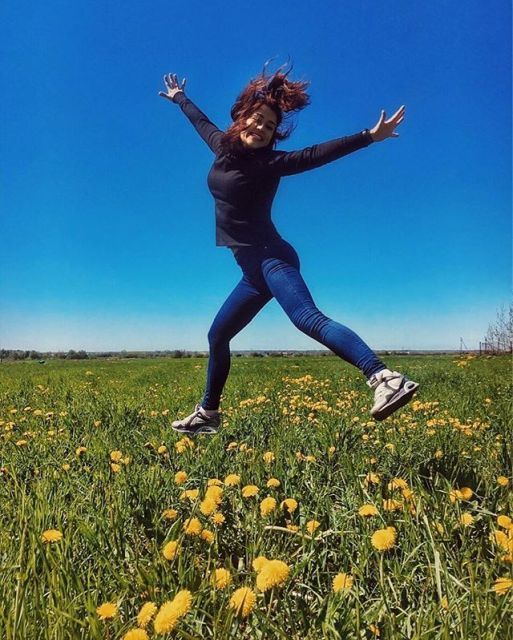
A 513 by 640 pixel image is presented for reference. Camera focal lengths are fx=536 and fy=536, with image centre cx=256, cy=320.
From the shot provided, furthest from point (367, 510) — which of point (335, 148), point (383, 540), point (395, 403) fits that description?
point (335, 148)

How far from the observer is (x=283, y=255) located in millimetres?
3455

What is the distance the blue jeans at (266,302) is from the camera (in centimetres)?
313

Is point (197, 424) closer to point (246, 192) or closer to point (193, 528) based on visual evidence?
point (246, 192)

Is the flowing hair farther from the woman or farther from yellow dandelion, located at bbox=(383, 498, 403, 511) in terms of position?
yellow dandelion, located at bbox=(383, 498, 403, 511)

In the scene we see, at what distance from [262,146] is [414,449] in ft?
7.26

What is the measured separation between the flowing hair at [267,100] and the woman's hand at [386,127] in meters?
0.70

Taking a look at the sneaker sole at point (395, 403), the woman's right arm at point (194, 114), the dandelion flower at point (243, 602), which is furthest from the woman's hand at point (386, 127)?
the dandelion flower at point (243, 602)

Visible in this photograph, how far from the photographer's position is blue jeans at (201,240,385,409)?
313 cm

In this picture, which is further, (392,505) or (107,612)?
(392,505)

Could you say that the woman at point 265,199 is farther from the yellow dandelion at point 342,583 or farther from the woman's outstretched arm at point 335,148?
the yellow dandelion at point 342,583

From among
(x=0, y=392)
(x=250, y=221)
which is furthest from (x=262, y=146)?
(x=0, y=392)

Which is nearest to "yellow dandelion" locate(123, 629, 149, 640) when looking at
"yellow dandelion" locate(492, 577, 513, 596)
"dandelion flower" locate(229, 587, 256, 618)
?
"dandelion flower" locate(229, 587, 256, 618)

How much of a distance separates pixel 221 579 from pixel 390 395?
1483mm

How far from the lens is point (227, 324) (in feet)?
13.0
